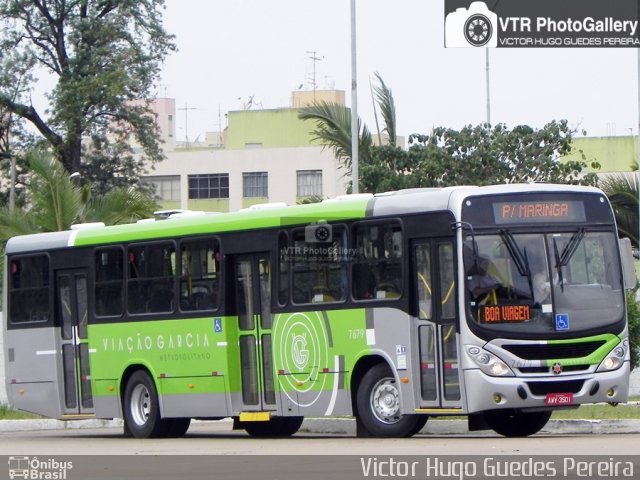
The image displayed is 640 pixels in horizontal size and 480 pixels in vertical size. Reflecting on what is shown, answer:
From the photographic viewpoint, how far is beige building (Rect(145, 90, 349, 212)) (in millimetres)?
79562

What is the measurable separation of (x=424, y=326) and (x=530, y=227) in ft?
5.38

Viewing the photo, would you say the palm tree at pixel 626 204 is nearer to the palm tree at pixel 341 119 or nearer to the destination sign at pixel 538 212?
the palm tree at pixel 341 119

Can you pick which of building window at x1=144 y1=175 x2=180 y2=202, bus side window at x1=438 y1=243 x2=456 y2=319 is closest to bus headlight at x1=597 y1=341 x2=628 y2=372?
bus side window at x1=438 y1=243 x2=456 y2=319

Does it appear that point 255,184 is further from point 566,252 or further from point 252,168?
point 566,252

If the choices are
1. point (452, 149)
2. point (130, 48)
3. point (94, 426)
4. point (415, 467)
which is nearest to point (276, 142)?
point (130, 48)

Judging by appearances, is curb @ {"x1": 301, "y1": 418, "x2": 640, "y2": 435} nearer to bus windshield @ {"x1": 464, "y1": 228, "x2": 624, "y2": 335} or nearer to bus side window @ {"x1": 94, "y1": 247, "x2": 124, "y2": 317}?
bus windshield @ {"x1": 464, "y1": 228, "x2": 624, "y2": 335}

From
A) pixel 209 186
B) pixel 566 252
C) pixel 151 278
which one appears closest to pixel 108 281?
pixel 151 278

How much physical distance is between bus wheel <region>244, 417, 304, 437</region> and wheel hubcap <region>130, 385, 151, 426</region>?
4.76 feet

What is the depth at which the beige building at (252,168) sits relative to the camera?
3132 inches

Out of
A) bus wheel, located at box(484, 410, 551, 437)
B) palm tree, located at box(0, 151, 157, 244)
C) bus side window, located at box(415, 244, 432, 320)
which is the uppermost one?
palm tree, located at box(0, 151, 157, 244)

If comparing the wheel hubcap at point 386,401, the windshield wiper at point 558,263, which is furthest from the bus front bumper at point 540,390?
the wheel hubcap at point 386,401

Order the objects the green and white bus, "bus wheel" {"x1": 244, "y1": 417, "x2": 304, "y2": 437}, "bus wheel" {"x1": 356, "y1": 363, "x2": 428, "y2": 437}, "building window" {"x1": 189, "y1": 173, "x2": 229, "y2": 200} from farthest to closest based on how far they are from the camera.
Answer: "building window" {"x1": 189, "y1": 173, "x2": 229, "y2": 200} → "bus wheel" {"x1": 244, "y1": 417, "x2": 304, "y2": 437} → "bus wheel" {"x1": 356, "y1": 363, "x2": 428, "y2": 437} → the green and white bus

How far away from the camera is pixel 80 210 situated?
35.6 m

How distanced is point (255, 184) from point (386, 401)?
63.9 m
